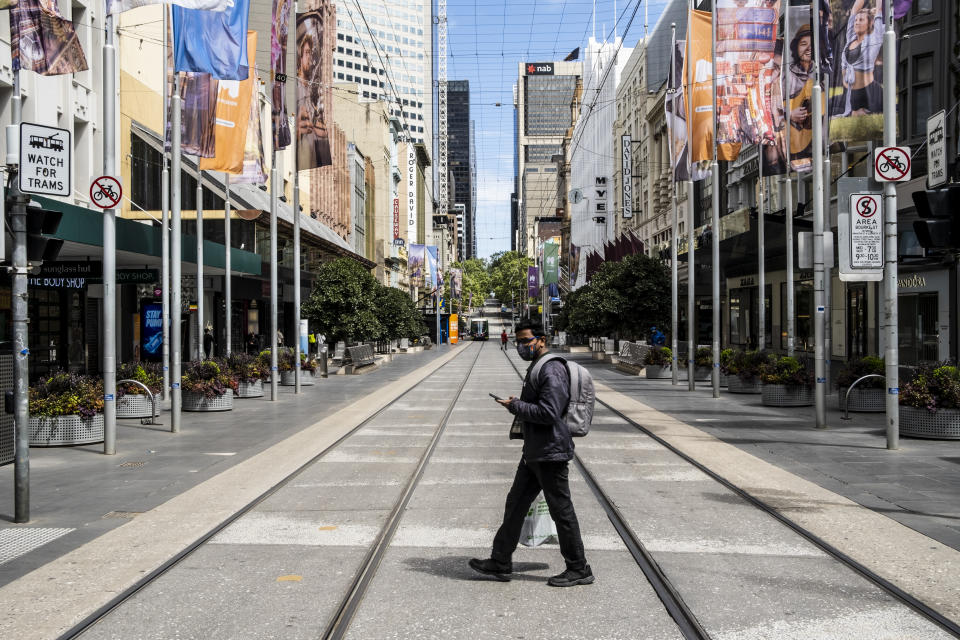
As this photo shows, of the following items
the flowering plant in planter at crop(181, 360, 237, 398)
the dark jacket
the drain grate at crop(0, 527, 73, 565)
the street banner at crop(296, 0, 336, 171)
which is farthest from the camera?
the street banner at crop(296, 0, 336, 171)

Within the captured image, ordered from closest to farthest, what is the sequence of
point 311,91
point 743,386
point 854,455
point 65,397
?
point 854,455 → point 65,397 → point 311,91 → point 743,386

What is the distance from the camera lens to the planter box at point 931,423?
13.4 metres

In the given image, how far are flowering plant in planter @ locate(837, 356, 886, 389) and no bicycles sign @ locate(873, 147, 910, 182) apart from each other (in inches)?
242

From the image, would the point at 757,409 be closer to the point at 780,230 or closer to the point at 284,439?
the point at 284,439

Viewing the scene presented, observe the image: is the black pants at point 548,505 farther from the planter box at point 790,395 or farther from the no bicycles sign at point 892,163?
the planter box at point 790,395

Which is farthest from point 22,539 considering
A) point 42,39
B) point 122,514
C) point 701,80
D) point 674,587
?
point 701,80

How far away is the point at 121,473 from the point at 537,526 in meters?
6.77

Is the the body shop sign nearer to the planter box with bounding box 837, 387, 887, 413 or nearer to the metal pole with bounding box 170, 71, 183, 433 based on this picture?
the metal pole with bounding box 170, 71, 183, 433

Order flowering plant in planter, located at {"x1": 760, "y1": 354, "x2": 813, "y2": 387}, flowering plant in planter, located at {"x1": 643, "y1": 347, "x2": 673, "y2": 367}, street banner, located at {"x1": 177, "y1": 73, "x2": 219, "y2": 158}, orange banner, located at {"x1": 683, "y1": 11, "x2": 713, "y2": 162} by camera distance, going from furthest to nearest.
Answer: flowering plant in planter, located at {"x1": 643, "y1": 347, "x2": 673, "y2": 367} < orange banner, located at {"x1": 683, "y1": 11, "x2": 713, "y2": 162} < street banner, located at {"x1": 177, "y1": 73, "x2": 219, "y2": 158} < flowering plant in planter, located at {"x1": 760, "y1": 354, "x2": 813, "y2": 387}

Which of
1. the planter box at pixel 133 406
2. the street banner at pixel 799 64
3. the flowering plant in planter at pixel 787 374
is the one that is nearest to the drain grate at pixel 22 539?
the planter box at pixel 133 406

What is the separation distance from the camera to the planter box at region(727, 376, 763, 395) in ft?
77.0

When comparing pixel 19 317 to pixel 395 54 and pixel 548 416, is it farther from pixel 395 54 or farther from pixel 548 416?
pixel 395 54

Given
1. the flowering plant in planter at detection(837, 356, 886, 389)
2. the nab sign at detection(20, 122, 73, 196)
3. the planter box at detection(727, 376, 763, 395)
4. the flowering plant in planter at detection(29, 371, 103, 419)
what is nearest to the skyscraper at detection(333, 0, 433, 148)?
the planter box at detection(727, 376, 763, 395)

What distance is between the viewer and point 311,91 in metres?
22.6
